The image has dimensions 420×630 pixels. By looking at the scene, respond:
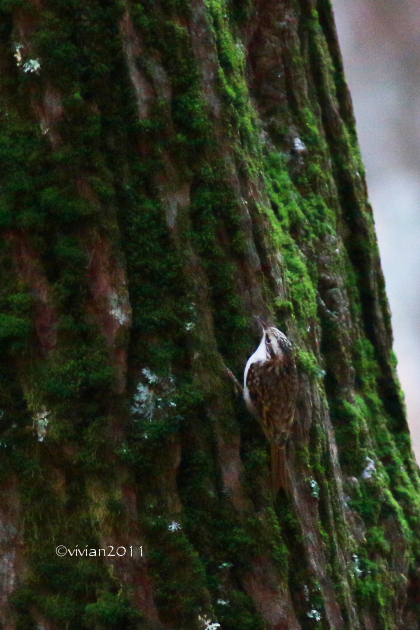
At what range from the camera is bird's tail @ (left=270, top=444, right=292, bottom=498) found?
275cm

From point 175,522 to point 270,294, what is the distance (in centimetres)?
106

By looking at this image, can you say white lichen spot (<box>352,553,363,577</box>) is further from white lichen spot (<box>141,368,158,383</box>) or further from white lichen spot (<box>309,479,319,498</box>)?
white lichen spot (<box>141,368,158,383</box>)

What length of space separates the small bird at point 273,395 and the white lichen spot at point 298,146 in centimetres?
132

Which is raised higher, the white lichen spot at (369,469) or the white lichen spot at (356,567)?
the white lichen spot at (369,469)

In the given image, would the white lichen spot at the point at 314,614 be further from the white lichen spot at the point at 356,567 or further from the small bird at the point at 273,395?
the white lichen spot at the point at 356,567

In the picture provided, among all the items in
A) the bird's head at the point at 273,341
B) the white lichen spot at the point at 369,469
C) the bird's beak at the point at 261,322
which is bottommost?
the white lichen spot at the point at 369,469

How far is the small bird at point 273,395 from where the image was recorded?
9.05 ft

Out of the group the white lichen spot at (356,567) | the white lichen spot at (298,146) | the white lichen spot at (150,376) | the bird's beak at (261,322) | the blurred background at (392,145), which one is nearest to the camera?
the white lichen spot at (150,376)

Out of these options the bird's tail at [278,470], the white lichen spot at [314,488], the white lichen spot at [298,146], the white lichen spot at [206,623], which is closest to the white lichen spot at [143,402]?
the bird's tail at [278,470]

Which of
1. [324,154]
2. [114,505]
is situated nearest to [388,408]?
[324,154]

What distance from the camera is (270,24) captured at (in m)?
3.76

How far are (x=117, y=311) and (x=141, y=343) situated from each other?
6.3 inches

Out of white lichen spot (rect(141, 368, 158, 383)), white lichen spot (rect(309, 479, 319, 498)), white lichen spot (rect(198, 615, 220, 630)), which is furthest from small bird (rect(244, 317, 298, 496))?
white lichen spot (rect(198, 615, 220, 630))

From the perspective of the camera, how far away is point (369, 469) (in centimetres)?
370
